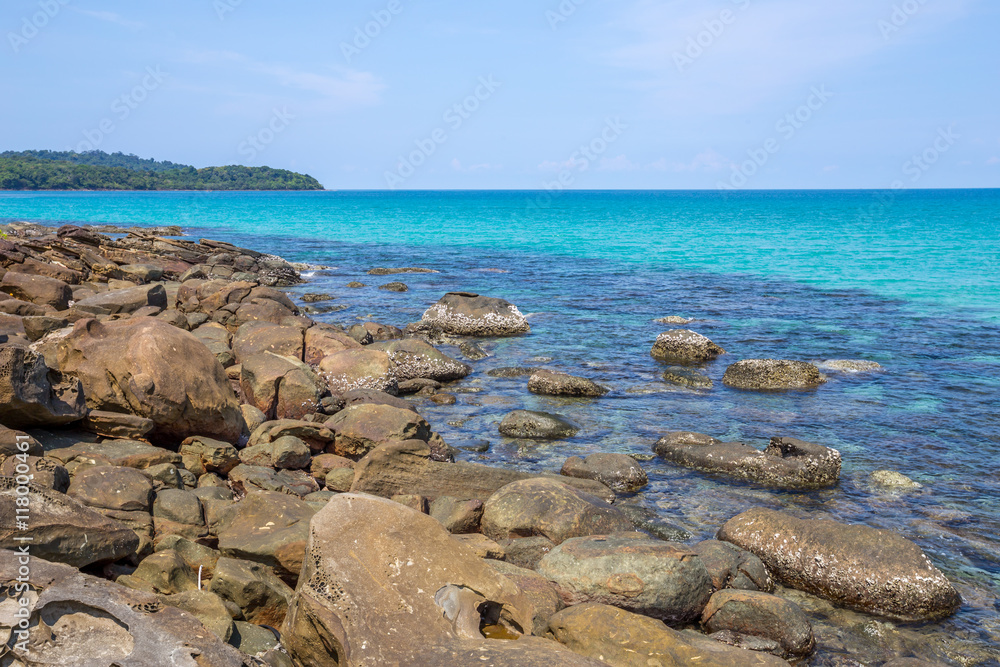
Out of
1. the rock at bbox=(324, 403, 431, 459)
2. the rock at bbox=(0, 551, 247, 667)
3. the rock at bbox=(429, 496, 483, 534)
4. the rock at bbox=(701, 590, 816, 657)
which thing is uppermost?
the rock at bbox=(0, 551, 247, 667)

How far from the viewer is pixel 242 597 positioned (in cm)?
618

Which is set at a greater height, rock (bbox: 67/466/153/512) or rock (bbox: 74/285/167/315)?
rock (bbox: 74/285/167/315)

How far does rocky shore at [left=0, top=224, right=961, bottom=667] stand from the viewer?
4859 millimetres

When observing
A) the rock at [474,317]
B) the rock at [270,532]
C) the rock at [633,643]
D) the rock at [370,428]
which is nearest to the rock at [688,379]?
the rock at [474,317]

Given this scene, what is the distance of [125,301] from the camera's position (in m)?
17.4

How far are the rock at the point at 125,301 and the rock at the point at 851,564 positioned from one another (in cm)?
1450

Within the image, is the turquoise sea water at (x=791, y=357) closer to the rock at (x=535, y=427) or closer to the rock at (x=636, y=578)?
the rock at (x=535, y=427)

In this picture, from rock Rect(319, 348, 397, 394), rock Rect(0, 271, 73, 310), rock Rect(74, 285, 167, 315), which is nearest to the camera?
rock Rect(319, 348, 397, 394)

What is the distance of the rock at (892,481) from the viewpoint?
11297 millimetres

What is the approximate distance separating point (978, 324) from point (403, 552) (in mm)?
26170

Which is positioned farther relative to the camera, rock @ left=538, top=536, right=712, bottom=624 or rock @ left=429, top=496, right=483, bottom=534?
rock @ left=429, top=496, right=483, bottom=534

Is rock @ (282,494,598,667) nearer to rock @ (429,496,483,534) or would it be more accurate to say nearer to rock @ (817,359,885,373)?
rock @ (429,496,483,534)

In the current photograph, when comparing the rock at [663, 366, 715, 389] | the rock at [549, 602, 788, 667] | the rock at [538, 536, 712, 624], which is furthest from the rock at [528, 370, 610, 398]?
the rock at [549, 602, 788, 667]

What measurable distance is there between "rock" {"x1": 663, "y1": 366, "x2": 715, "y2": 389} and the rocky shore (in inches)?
175
